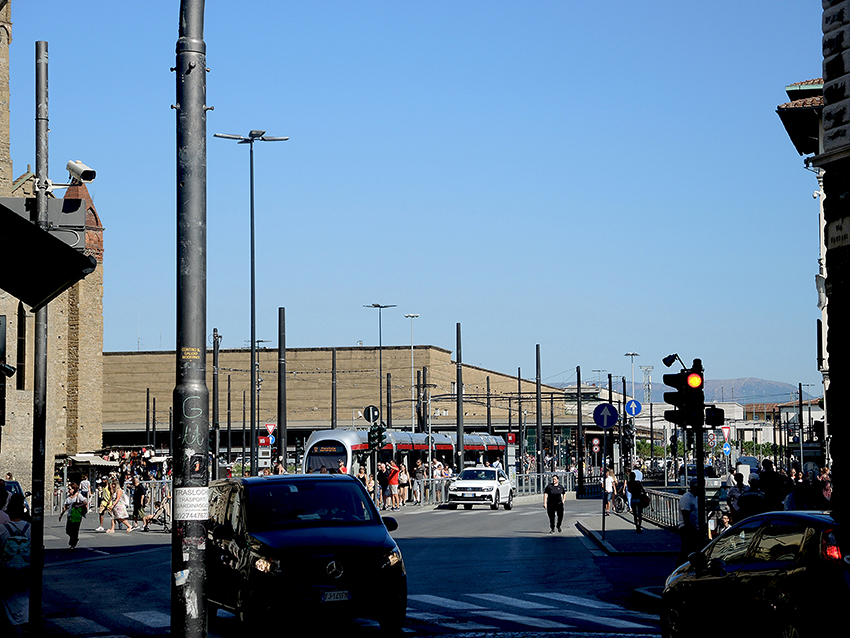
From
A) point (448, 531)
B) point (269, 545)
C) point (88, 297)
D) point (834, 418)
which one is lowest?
point (448, 531)

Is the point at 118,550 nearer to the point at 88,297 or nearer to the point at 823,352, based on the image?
the point at 823,352

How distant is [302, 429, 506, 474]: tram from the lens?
5053 cm

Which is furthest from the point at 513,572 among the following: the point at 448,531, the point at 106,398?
the point at 106,398

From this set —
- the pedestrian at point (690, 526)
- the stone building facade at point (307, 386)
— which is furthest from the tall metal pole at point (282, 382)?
the stone building facade at point (307, 386)

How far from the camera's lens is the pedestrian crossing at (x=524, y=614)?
13430 mm

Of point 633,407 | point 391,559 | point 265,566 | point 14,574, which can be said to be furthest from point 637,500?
point 14,574

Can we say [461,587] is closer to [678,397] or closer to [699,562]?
[678,397]

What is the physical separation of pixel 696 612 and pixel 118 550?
19.6m

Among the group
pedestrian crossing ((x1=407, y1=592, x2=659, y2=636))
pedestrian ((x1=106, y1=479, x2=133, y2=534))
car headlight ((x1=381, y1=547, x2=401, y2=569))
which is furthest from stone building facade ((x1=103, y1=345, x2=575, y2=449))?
car headlight ((x1=381, y1=547, x2=401, y2=569))

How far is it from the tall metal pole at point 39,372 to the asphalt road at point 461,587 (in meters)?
0.76

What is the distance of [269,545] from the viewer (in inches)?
487

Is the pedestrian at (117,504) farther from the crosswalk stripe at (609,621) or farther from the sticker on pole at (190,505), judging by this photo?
the sticker on pole at (190,505)

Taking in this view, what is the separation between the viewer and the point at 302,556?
1221 cm

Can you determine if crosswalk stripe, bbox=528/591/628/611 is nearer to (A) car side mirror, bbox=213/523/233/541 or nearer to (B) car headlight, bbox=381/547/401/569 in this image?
(B) car headlight, bbox=381/547/401/569
